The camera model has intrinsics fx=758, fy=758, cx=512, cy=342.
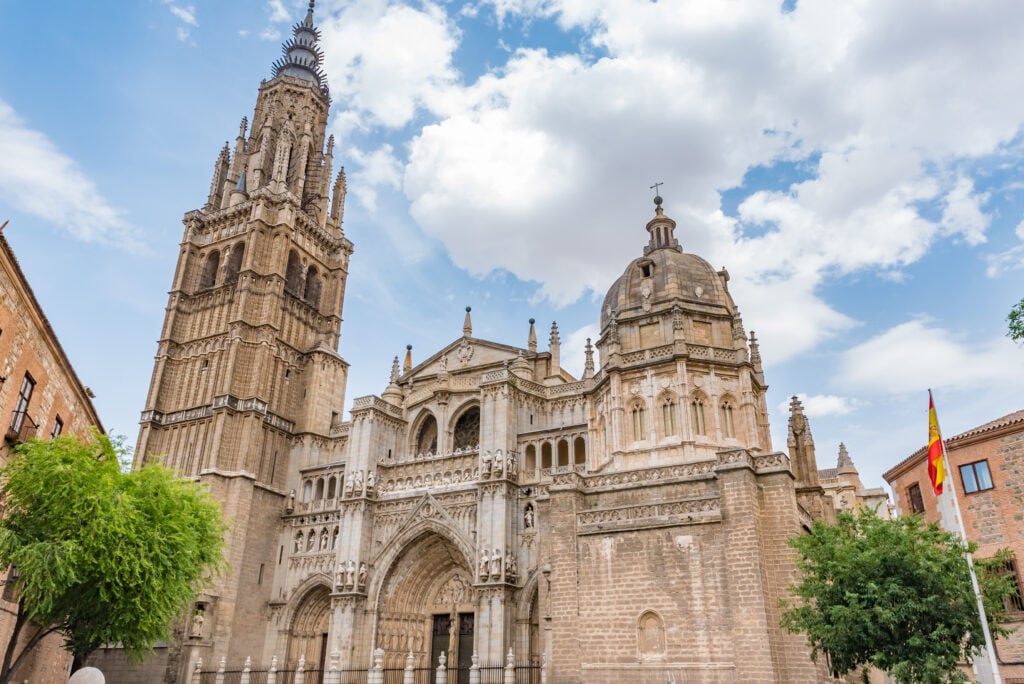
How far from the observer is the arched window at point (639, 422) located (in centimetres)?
2774

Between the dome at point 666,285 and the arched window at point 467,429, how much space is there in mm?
8884

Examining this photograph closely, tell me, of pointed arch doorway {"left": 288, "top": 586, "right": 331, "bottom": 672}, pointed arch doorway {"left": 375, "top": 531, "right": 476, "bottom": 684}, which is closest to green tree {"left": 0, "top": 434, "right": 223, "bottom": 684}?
pointed arch doorway {"left": 375, "top": 531, "right": 476, "bottom": 684}

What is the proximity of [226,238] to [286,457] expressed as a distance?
14.4 m

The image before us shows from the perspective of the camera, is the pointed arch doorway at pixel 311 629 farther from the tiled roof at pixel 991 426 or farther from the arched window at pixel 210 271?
the tiled roof at pixel 991 426

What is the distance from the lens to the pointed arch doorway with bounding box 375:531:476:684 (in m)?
32.6

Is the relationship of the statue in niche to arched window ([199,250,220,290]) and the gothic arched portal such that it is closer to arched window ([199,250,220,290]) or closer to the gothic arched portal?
the gothic arched portal

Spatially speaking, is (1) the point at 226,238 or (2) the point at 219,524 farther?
(1) the point at 226,238

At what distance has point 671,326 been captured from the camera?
29.2 m

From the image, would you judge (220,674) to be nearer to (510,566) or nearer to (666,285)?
(510,566)

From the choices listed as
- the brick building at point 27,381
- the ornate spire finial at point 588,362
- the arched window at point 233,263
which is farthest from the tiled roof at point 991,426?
the arched window at point 233,263

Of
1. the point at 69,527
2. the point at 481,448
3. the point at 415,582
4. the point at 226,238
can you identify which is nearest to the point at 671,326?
the point at 481,448

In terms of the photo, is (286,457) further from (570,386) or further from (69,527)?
(69,527)

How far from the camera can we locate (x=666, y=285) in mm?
30344

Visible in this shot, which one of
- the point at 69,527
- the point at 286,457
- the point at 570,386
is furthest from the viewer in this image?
the point at 286,457
